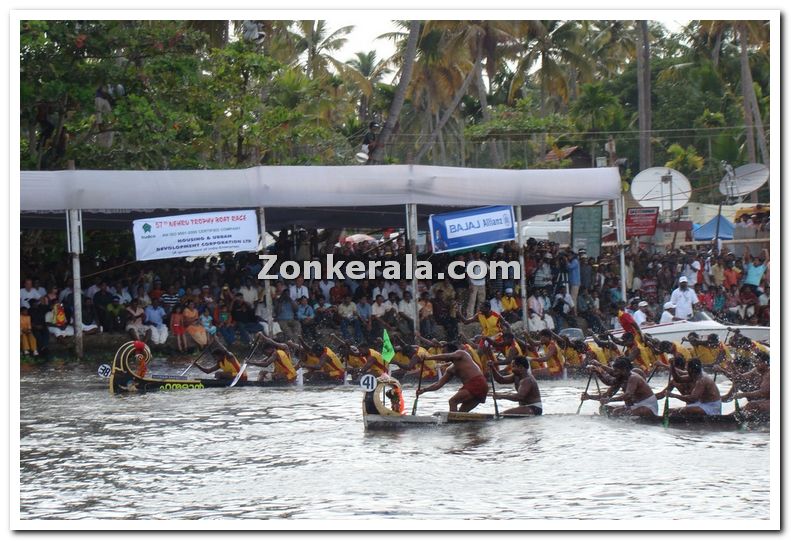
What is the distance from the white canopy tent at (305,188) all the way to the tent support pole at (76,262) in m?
0.02

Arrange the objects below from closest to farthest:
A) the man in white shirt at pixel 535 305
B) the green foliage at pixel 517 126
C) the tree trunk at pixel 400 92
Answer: the man in white shirt at pixel 535 305 → the tree trunk at pixel 400 92 → the green foliage at pixel 517 126

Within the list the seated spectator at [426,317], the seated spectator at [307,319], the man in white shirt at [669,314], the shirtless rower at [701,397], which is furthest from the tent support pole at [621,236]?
the shirtless rower at [701,397]

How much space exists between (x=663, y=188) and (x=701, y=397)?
13.4 m

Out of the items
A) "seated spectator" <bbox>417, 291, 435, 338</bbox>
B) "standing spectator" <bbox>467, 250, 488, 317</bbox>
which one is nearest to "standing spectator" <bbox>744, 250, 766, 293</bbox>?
"standing spectator" <bbox>467, 250, 488, 317</bbox>

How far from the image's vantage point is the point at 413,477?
13328 millimetres

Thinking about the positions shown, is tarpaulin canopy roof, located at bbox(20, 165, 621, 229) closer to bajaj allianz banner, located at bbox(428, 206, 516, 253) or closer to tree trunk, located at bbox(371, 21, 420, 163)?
bajaj allianz banner, located at bbox(428, 206, 516, 253)

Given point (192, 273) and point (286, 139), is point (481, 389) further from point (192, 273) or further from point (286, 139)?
point (286, 139)

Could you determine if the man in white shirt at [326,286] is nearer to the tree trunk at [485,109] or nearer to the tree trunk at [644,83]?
the tree trunk at [485,109]

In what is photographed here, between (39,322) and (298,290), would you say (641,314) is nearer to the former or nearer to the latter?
(298,290)

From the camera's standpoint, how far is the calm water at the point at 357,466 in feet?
39.5

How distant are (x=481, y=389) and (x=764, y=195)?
1102 inches

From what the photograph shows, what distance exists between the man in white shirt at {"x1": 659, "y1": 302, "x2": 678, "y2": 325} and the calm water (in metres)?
5.11
